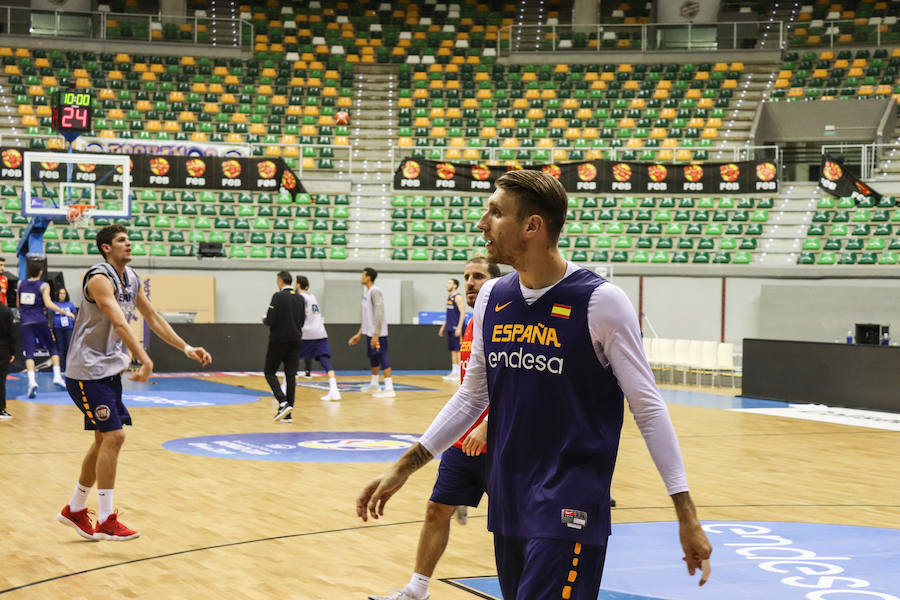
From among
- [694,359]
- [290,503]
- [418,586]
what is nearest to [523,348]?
[418,586]

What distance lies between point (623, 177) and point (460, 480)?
66.6 feet

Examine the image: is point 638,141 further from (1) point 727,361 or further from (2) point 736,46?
(1) point 727,361

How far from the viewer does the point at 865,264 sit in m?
23.6

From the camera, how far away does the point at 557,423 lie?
2709 mm

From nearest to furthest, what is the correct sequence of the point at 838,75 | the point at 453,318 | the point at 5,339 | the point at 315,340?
1. the point at 5,339
2. the point at 315,340
3. the point at 453,318
4. the point at 838,75

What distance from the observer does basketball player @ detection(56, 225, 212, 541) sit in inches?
242

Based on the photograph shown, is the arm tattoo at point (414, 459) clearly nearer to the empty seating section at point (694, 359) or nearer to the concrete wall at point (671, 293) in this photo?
the empty seating section at point (694, 359)

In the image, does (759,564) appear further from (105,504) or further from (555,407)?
(105,504)

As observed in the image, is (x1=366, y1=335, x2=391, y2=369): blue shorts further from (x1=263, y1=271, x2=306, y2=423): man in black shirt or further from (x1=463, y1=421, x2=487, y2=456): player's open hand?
(x1=463, y1=421, x2=487, y2=456): player's open hand

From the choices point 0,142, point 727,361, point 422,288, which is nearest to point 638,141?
point 422,288

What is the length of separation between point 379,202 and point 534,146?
5.05 metres

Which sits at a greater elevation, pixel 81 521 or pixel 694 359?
pixel 81 521

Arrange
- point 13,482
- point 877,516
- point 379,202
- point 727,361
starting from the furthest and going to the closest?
1. point 379,202
2. point 727,361
3. point 13,482
4. point 877,516

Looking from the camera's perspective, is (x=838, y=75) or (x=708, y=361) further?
(x=838, y=75)
